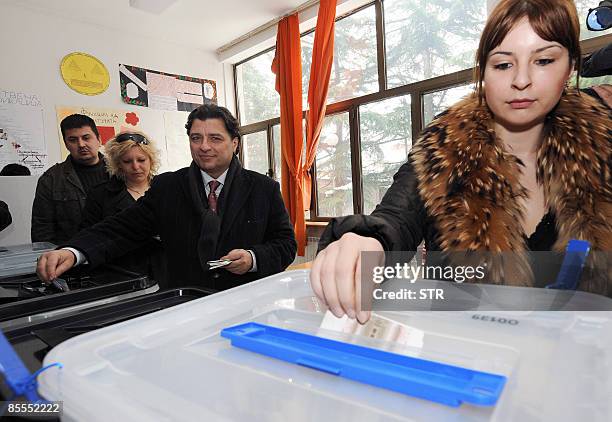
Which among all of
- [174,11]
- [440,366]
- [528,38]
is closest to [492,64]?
[528,38]

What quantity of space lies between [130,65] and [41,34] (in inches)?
31.0

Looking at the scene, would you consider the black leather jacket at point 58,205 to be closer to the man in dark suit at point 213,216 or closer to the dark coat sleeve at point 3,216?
the dark coat sleeve at point 3,216

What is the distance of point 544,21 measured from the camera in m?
0.61

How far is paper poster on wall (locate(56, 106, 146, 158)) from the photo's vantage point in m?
3.71

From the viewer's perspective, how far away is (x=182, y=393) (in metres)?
0.29

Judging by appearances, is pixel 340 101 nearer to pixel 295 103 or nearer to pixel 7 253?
pixel 295 103

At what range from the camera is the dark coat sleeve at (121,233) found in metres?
0.91

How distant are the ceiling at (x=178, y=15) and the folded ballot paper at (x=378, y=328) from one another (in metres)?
3.44

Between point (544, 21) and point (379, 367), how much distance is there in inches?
23.7

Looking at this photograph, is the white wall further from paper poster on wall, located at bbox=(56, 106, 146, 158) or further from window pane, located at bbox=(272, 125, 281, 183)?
window pane, located at bbox=(272, 125, 281, 183)

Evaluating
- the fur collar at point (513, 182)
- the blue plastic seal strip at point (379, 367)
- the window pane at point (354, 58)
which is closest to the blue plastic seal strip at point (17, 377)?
the blue plastic seal strip at point (379, 367)

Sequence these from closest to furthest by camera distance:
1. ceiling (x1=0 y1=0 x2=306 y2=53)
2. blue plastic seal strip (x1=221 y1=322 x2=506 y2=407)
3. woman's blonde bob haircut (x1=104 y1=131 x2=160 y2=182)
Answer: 1. blue plastic seal strip (x1=221 y1=322 x2=506 y2=407)
2. woman's blonde bob haircut (x1=104 y1=131 x2=160 y2=182)
3. ceiling (x1=0 y1=0 x2=306 y2=53)

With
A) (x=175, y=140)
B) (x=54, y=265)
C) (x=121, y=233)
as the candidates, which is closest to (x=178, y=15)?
(x=175, y=140)

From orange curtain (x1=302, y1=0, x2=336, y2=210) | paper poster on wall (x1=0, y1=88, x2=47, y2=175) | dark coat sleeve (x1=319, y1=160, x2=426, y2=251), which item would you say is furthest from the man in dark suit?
paper poster on wall (x1=0, y1=88, x2=47, y2=175)
